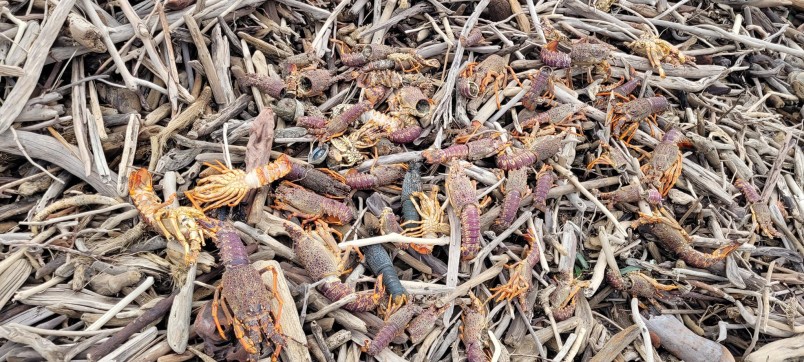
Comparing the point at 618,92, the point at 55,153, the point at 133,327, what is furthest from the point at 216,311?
the point at 618,92

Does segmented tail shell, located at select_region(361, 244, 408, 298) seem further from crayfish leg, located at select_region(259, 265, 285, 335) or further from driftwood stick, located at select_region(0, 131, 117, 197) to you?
driftwood stick, located at select_region(0, 131, 117, 197)

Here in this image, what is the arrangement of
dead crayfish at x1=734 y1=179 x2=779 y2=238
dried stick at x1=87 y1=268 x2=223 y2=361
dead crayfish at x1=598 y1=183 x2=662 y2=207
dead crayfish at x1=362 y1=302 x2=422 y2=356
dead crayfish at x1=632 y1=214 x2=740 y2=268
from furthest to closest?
dead crayfish at x1=734 y1=179 x2=779 y2=238
dead crayfish at x1=598 y1=183 x2=662 y2=207
dead crayfish at x1=632 y1=214 x2=740 y2=268
dead crayfish at x1=362 y1=302 x2=422 y2=356
dried stick at x1=87 y1=268 x2=223 y2=361

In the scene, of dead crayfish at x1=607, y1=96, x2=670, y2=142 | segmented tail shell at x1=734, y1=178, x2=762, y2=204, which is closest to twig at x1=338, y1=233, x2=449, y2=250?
dead crayfish at x1=607, y1=96, x2=670, y2=142

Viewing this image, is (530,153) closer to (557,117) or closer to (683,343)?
(557,117)

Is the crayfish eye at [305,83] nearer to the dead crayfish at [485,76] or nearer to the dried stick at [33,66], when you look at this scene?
the dead crayfish at [485,76]

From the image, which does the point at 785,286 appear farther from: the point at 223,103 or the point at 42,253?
the point at 42,253

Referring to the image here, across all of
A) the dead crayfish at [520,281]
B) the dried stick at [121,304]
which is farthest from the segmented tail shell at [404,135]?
the dried stick at [121,304]

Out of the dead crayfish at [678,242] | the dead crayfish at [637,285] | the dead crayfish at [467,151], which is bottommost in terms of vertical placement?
the dead crayfish at [637,285]
